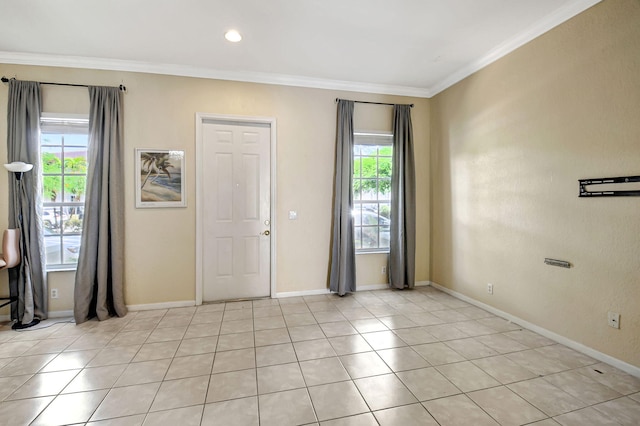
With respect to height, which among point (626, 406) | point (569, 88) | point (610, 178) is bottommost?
point (626, 406)

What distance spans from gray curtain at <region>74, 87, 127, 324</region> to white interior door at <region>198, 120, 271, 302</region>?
0.90 meters

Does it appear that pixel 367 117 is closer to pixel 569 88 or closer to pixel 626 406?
pixel 569 88

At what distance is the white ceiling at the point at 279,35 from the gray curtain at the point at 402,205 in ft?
2.45

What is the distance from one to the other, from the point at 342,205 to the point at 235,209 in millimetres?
1458

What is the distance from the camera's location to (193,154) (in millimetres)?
3662

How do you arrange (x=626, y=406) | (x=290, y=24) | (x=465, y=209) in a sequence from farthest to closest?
(x=465, y=209) < (x=290, y=24) < (x=626, y=406)

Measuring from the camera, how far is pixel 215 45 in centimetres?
311

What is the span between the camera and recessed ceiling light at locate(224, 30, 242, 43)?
9.39ft

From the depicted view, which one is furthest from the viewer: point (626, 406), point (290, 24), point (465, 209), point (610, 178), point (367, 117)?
point (367, 117)

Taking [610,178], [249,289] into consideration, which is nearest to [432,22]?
[610,178]

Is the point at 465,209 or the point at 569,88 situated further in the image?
the point at 465,209

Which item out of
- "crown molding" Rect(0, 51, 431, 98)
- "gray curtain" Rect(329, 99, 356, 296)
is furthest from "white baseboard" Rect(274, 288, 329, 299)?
"crown molding" Rect(0, 51, 431, 98)

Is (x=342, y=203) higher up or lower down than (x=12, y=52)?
lower down

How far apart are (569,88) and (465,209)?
168cm
